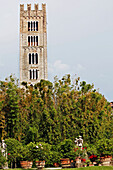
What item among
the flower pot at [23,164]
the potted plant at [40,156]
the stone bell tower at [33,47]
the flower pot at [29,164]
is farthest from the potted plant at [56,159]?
the stone bell tower at [33,47]

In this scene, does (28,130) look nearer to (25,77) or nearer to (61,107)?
(61,107)

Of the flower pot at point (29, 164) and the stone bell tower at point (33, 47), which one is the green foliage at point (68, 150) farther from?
the stone bell tower at point (33, 47)

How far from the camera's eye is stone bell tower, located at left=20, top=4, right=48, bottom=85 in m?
54.4

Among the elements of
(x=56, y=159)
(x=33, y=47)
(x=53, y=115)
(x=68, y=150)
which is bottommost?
(x=56, y=159)

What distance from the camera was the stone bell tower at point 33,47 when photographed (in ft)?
178

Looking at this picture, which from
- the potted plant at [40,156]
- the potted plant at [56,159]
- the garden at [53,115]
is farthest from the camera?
the garden at [53,115]

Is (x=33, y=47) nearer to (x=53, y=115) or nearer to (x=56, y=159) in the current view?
(x=53, y=115)

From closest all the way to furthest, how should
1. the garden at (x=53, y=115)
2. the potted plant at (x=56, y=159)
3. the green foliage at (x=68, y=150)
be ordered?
the green foliage at (x=68, y=150) < the potted plant at (x=56, y=159) < the garden at (x=53, y=115)

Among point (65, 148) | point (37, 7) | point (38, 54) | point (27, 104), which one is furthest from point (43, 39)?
point (65, 148)

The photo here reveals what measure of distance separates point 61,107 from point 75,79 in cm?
472

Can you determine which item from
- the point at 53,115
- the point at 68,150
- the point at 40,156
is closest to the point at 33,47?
the point at 53,115

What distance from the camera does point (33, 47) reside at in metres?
55.6

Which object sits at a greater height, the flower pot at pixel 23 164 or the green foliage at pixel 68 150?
the green foliage at pixel 68 150

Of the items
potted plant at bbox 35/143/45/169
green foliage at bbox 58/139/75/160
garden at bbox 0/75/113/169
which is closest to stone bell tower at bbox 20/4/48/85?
garden at bbox 0/75/113/169
